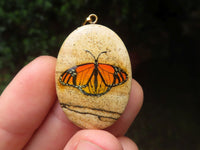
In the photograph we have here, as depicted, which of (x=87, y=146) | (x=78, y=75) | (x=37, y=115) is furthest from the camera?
(x=37, y=115)

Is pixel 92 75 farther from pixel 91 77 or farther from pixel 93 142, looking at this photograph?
pixel 93 142

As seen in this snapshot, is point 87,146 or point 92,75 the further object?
point 92,75

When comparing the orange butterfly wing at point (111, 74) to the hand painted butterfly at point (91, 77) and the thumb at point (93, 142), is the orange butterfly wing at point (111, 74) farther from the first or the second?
the thumb at point (93, 142)

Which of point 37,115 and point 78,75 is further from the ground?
point 78,75

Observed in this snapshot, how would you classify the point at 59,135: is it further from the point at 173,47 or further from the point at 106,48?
the point at 173,47

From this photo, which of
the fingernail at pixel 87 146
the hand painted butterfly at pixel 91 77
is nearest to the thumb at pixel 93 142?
the fingernail at pixel 87 146

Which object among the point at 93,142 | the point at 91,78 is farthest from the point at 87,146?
the point at 91,78

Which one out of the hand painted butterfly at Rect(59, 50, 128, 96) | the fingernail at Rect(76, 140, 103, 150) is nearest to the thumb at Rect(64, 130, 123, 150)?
the fingernail at Rect(76, 140, 103, 150)

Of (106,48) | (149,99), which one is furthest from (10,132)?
(149,99)
